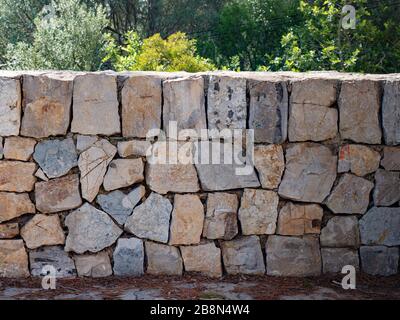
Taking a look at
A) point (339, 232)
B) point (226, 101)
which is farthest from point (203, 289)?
point (226, 101)

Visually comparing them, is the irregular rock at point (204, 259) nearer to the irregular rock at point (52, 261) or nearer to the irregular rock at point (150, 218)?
the irregular rock at point (150, 218)

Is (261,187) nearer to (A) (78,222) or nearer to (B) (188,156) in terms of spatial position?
(B) (188,156)

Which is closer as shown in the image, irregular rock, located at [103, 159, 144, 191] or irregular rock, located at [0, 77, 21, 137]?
irregular rock, located at [0, 77, 21, 137]

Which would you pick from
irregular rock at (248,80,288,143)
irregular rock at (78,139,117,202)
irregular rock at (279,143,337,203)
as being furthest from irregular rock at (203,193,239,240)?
irregular rock at (78,139,117,202)

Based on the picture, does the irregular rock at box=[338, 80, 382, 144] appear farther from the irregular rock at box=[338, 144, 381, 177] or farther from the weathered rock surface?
the weathered rock surface

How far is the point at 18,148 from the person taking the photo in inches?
182

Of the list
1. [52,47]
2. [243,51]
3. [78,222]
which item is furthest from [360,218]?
[243,51]

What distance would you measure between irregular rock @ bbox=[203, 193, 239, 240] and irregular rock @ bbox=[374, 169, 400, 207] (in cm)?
110

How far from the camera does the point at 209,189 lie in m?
4.70

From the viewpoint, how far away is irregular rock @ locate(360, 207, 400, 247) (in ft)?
15.8

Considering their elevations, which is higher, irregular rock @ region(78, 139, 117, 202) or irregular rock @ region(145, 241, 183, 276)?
irregular rock @ region(78, 139, 117, 202)

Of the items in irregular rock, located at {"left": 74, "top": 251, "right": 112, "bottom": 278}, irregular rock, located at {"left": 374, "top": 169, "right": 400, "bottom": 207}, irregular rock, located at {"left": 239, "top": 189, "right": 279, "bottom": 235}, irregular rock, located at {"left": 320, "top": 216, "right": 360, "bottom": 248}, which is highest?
irregular rock, located at {"left": 374, "top": 169, "right": 400, "bottom": 207}

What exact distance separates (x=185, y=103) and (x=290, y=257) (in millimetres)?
1442

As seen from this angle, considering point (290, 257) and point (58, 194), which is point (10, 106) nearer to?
point (58, 194)
